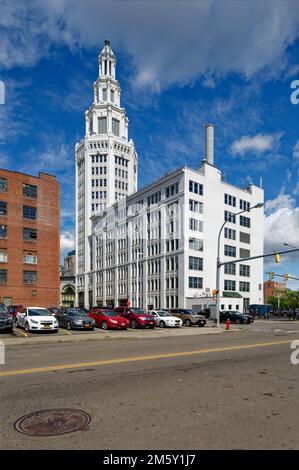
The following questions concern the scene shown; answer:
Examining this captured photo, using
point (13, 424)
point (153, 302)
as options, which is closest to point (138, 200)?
point (153, 302)

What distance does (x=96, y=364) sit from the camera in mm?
10969

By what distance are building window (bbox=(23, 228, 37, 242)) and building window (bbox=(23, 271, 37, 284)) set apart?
15.1 feet

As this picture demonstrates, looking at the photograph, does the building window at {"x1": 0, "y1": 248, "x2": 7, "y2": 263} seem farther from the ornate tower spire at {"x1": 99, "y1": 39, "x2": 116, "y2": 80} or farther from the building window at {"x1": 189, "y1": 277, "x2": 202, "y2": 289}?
the ornate tower spire at {"x1": 99, "y1": 39, "x2": 116, "y2": 80}

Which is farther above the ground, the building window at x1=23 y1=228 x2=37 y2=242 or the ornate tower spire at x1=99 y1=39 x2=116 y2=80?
the ornate tower spire at x1=99 y1=39 x2=116 y2=80

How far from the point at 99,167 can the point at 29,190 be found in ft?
180

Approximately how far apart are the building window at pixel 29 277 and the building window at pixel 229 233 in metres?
32.8

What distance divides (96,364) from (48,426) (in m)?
5.53

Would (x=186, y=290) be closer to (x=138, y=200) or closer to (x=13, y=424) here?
(x=138, y=200)

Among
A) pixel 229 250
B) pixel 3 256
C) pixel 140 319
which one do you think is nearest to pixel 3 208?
pixel 3 256

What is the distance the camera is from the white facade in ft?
200

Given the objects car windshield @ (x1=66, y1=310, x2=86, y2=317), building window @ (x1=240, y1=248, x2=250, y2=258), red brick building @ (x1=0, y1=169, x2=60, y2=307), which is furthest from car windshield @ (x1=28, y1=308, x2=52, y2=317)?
building window @ (x1=240, y1=248, x2=250, y2=258)

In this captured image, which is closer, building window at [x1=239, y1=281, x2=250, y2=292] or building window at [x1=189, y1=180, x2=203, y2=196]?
building window at [x1=189, y1=180, x2=203, y2=196]
